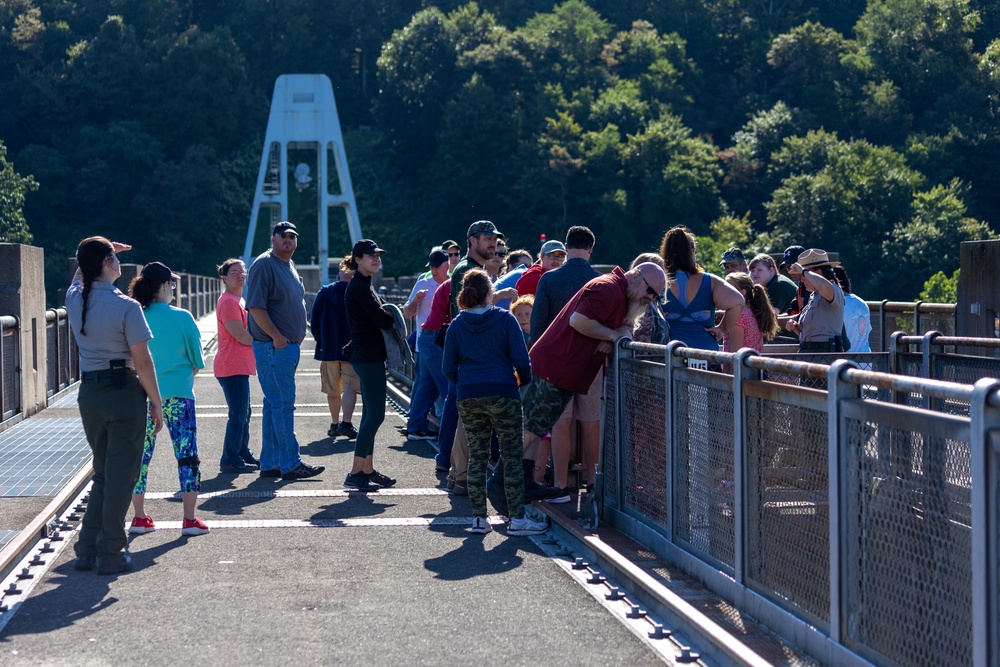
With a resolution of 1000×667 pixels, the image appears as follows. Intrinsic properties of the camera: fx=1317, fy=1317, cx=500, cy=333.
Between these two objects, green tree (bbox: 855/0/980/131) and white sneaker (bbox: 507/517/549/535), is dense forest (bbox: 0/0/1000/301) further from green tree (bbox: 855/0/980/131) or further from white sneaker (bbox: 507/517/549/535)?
white sneaker (bbox: 507/517/549/535)

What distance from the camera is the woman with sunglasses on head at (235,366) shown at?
36.4 ft

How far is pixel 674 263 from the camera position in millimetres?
8891

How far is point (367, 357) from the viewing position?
406 inches

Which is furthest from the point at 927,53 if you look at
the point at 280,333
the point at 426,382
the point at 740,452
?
the point at 740,452

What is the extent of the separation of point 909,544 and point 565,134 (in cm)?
9042

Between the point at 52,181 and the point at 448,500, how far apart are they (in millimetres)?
91576

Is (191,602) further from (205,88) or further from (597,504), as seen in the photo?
(205,88)

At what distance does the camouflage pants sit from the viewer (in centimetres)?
857

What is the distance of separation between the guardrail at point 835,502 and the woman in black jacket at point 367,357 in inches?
124

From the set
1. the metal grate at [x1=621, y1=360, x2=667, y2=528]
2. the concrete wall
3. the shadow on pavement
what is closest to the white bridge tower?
the concrete wall

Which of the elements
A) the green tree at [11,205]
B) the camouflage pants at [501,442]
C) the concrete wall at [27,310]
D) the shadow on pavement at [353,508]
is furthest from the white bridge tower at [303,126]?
the camouflage pants at [501,442]

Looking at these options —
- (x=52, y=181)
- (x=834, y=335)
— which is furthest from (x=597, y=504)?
(x=52, y=181)

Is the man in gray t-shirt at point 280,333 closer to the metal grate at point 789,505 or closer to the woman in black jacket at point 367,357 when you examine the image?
the woman in black jacket at point 367,357

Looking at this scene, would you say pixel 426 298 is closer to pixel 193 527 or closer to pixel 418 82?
pixel 193 527
